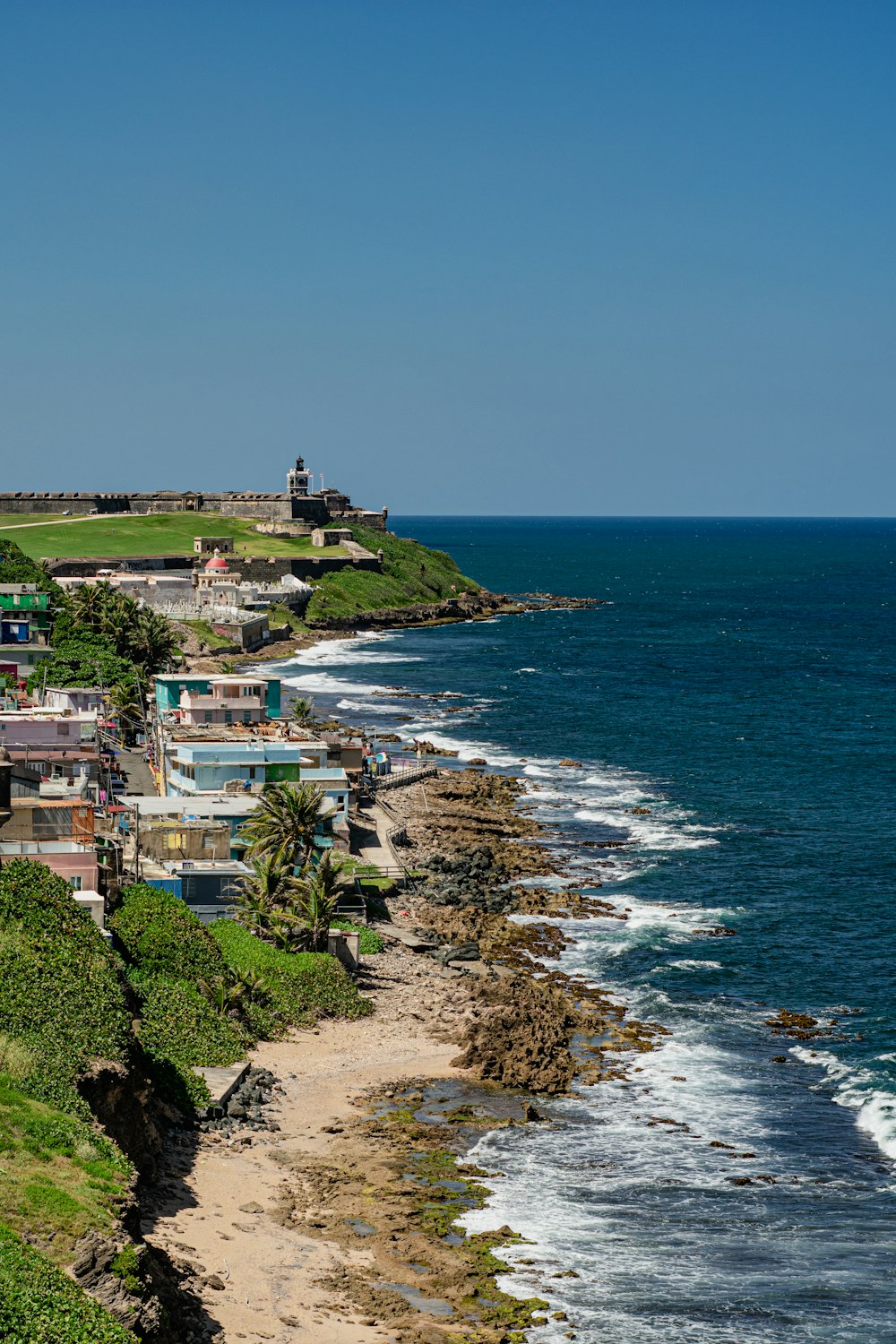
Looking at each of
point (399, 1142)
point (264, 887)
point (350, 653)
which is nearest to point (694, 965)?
point (264, 887)

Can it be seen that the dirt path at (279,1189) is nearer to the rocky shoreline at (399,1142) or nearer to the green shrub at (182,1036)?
the rocky shoreline at (399,1142)

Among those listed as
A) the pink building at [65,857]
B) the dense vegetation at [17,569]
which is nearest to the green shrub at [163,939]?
the pink building at [65,857]

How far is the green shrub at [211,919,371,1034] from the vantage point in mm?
54562

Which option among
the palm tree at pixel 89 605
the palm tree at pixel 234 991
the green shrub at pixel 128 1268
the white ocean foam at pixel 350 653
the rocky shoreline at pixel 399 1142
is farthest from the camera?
the white ocean foam at pixel 350 653

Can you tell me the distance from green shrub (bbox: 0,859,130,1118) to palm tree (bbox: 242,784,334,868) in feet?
49.4

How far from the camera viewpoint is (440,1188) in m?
Answer: 42.2

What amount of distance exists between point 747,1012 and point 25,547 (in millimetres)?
142287

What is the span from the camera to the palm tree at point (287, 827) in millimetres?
62031

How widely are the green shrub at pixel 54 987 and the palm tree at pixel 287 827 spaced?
15060 mm

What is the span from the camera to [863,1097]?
5006 cm

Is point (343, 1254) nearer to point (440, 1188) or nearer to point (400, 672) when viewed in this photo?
point (440, 1188)

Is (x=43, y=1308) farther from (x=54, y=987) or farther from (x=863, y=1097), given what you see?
(x=863, y=1097)

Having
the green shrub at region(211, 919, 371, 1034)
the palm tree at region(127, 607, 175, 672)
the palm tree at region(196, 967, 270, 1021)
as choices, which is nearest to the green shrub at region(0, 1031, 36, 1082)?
the palm tree at region(196, 967, 270, 1021)

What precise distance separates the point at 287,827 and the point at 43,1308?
34530 mm
